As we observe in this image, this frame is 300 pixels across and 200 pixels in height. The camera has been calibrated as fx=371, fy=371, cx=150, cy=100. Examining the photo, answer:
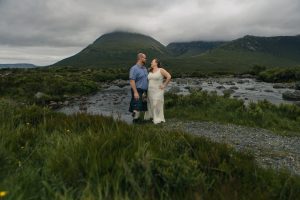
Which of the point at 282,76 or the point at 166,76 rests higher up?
the point at 166,76

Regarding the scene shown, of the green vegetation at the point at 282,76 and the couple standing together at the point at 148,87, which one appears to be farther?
the green vegetation at the point at 282,76

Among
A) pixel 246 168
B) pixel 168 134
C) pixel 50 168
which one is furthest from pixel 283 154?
pixel 50 168

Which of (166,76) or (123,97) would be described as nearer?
(166,76)

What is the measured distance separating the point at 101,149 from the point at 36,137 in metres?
2.27

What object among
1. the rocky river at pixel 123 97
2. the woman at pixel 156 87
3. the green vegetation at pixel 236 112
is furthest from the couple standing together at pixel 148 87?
the green vegetation at pixel 236 112

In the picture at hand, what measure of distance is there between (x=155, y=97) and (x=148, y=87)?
1.51 ft

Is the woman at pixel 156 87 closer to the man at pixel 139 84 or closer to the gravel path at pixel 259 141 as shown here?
the man at pixel 139 84

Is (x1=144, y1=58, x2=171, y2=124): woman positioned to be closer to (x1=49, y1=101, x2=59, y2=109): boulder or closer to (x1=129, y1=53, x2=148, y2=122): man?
(x1=129, y1=53, x2=148, y2=122): man

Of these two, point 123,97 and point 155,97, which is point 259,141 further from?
point 123,97

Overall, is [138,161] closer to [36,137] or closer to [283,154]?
[36,137]

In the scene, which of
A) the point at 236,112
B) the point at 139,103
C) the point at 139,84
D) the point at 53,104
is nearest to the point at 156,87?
the point at 139,84

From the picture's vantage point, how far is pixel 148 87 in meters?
14.0

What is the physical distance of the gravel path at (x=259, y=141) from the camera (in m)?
8.21

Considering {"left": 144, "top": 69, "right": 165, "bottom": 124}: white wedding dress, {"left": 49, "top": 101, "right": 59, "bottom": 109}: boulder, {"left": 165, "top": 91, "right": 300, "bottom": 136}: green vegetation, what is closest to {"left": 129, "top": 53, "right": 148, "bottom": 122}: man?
{"left": 144, "top": 69, "right": 165, "bottom": 124}: white wedding dress
